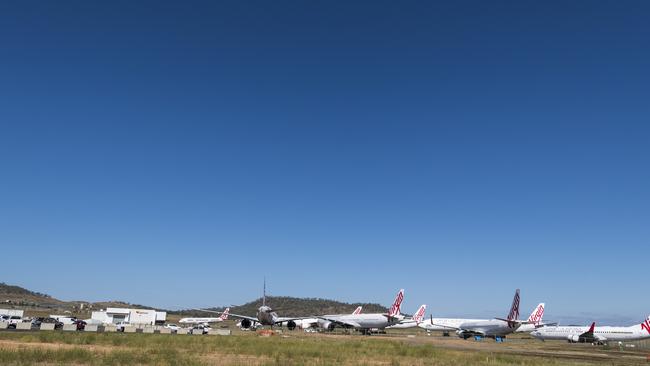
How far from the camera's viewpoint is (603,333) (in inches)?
3177

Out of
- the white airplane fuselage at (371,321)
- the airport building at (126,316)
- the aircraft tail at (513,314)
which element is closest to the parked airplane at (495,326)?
the aircraft tail at (513,314)

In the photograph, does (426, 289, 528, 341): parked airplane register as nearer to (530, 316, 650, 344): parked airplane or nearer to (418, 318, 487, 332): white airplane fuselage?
(530, 316, 650, 344): parked airplane

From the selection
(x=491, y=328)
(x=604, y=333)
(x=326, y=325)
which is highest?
(x=604, y=333)

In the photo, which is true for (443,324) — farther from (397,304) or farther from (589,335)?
(589,335)

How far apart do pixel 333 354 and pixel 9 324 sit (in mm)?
47158

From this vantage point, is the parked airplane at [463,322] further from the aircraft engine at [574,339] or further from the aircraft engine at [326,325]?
the aircraft engine at [326,325]

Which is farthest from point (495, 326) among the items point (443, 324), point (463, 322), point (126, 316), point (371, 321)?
point (126, 316)

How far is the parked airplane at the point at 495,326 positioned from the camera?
3610 inches

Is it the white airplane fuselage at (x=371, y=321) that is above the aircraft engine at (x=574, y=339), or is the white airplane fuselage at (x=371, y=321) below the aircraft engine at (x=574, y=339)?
above

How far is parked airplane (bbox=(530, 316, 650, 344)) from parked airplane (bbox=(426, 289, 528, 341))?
8.28 meters

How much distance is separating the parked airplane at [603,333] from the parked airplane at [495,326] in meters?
8.28

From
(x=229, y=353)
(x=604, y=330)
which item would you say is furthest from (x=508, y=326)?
(x=229, y=353)

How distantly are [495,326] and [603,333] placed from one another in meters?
18.0

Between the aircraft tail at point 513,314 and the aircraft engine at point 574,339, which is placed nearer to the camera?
the aircraft engine at point 574,339
